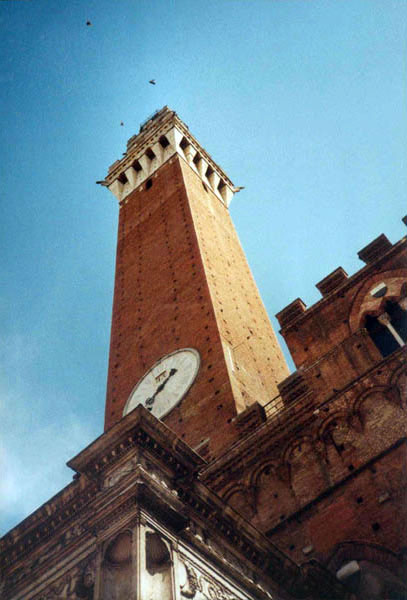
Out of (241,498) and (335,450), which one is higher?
(241,498)

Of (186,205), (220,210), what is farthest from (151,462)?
(220,210)

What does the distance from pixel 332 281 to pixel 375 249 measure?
100cm

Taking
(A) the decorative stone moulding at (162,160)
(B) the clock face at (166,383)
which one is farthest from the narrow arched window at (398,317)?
(A) the decorative stone moulding at (162,160)

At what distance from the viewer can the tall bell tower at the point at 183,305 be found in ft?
48.8

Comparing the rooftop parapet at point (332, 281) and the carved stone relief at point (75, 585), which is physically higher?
the rooftop parapet at point (332, 281)

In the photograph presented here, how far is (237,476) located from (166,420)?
431cm

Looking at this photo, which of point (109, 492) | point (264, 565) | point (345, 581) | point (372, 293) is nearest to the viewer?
point (109, 492)

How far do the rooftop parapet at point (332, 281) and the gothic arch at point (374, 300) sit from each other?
68 cm

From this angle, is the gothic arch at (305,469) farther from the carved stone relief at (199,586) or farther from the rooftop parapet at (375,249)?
the rooftop parapet at (375,249)

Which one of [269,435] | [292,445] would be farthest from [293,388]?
[292,445]

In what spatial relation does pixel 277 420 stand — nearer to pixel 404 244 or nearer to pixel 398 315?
pixel 398 315

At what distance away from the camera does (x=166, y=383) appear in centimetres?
1609

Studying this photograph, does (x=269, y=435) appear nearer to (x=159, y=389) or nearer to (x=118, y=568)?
(x=118, y=568)

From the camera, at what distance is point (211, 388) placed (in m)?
14.6
